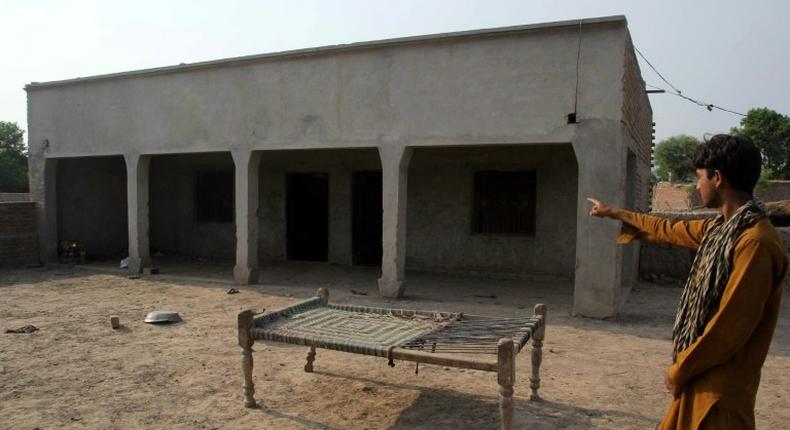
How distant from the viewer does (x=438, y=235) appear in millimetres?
10406

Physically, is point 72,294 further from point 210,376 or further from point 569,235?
point 569,235

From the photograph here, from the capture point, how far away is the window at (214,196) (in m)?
12.4

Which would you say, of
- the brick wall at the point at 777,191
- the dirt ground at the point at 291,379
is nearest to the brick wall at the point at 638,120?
the dirt ground at the point at 291,379

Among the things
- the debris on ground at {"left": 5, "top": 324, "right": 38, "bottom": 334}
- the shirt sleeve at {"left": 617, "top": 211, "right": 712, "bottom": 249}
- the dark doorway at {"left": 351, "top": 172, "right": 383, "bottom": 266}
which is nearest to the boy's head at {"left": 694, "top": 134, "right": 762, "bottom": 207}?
the shirt sleeve at {"left": 617, "top": 211, "right": 712, "bottom": 249}

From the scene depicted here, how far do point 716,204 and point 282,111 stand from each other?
750 centimetres

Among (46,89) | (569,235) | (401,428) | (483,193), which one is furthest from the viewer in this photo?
(46,89)

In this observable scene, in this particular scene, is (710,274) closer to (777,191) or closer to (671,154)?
(777,191)

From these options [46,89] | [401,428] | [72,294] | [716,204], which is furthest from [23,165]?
[716,204]

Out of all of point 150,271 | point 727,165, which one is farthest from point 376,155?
point 727,165

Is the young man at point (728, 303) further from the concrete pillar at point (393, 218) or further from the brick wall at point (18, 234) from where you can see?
the brick wall at point (18, 234)

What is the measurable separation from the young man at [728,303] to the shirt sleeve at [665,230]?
356 millimetres

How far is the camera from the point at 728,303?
5.80 feet

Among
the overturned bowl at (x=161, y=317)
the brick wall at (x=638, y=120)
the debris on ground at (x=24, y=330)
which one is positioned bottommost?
the debris on ground at (x=24, y=330)

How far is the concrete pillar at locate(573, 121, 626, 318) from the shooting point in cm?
659
